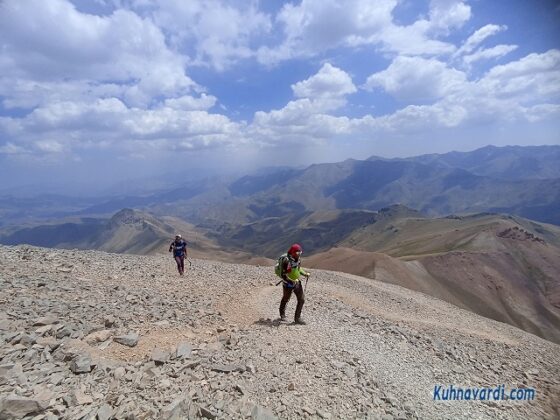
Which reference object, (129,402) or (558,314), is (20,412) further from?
(558,314)

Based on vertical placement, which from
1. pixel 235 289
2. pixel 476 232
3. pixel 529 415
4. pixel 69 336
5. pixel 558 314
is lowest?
pixel 558 314

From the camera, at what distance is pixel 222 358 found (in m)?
11.0

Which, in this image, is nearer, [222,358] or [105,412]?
[105,412]

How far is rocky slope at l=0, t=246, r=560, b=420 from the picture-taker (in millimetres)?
8781

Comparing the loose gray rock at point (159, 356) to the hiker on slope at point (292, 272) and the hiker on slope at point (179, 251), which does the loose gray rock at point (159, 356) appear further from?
the hiker on slope at point (179, 251)

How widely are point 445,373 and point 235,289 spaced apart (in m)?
11.2

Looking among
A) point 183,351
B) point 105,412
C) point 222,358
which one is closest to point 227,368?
point 222,358

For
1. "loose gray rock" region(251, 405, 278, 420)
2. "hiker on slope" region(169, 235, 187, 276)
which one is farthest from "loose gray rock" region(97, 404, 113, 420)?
"hiker on slope" region(169, 235, 187, 276)

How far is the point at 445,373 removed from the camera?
12828 mm

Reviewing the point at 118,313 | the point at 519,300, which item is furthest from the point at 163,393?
the point at 519,300

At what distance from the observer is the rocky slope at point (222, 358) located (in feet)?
28.8

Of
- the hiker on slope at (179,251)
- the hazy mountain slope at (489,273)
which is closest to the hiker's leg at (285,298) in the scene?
the hiker on slope at (179,251)

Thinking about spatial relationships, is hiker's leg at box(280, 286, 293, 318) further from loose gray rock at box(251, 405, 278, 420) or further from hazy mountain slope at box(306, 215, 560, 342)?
hazy mountain slope at box(306, 215, 560, 342)

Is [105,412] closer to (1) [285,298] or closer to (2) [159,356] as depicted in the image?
(2) [159,356]
